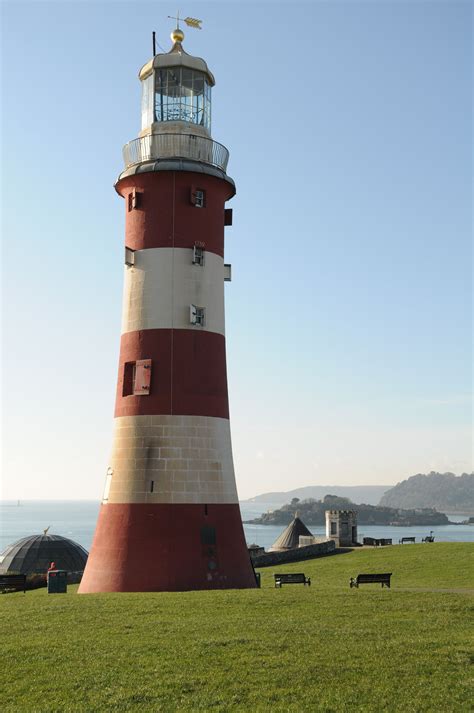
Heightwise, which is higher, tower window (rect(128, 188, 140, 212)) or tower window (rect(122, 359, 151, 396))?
tower window (rect(128, 188, 140, 212))

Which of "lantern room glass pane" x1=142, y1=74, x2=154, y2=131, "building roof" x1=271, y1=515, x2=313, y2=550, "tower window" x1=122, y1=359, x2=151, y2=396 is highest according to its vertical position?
"lantern room glass pane" x1=142, y1=74, x2=154, y2=131

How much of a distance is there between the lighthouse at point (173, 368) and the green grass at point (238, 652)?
2768mm

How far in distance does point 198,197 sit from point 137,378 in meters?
6.27

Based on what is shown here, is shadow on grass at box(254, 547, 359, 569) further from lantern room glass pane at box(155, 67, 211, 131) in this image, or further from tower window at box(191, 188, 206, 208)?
lantern room glass pane at box(155, 67, 211, 131)

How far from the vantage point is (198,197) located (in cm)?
2425

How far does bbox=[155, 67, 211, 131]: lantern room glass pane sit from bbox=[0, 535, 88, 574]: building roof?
72.0 ft

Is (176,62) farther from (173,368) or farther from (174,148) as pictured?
(173,368)

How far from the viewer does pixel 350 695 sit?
1137 cm

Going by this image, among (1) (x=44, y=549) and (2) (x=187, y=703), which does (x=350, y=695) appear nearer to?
(2) (x=187, y=703)

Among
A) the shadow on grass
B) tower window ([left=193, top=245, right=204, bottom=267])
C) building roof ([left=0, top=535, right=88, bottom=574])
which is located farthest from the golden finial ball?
the shadow on grass

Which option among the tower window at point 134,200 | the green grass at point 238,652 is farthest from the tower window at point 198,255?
the green grass at point 238,652

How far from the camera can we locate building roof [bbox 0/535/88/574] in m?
36.1

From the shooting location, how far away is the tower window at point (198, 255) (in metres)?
23.6

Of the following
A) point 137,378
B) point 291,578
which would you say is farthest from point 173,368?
point 291,578
